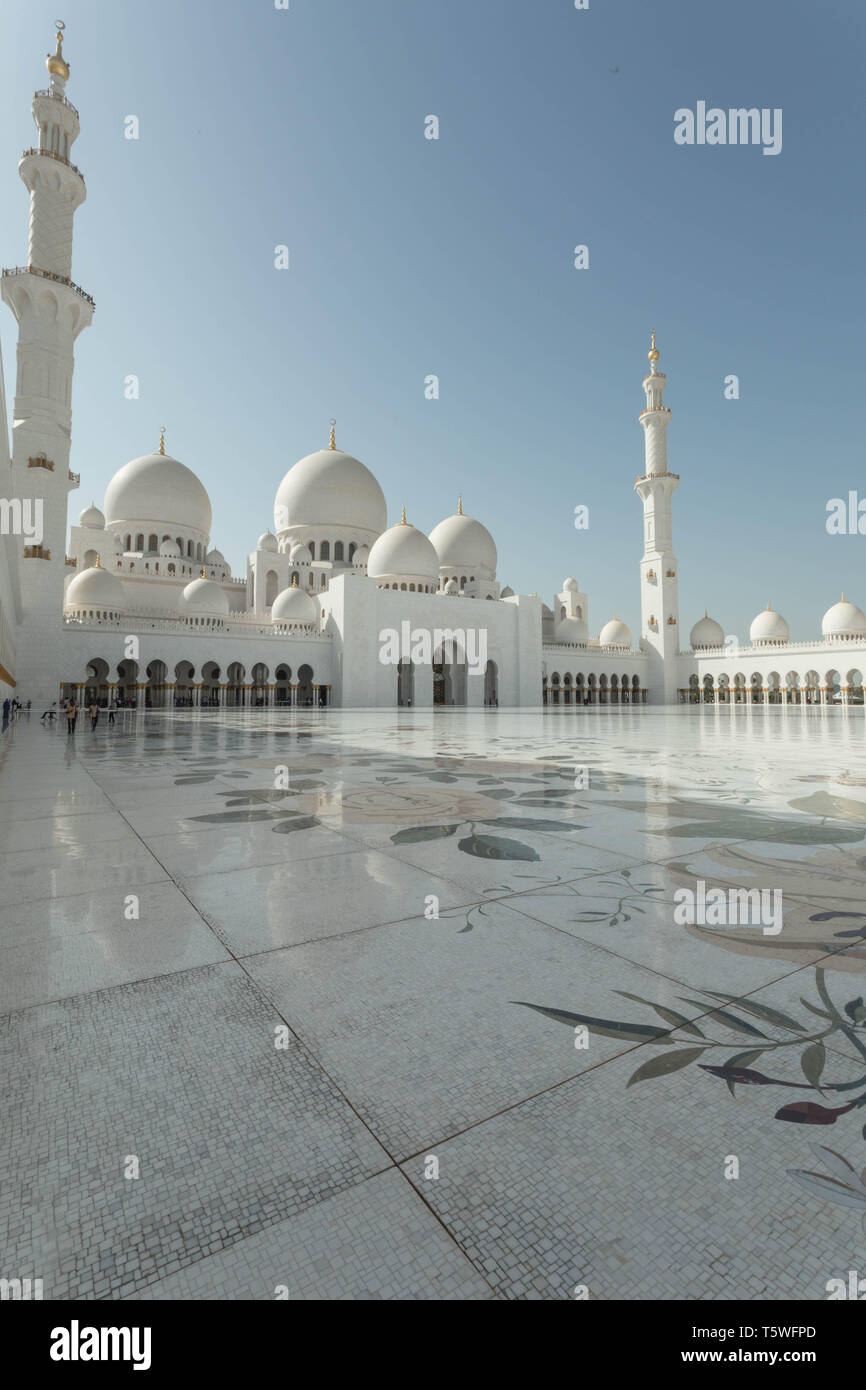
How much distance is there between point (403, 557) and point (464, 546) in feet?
26.8

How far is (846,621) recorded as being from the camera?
115 feet

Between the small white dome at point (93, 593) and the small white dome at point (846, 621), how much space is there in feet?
119

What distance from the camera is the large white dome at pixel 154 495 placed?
105ft

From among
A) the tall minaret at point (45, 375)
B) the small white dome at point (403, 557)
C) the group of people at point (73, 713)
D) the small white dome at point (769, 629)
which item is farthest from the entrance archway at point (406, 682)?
the small white dome at point (769, 629)

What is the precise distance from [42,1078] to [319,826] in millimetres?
2394

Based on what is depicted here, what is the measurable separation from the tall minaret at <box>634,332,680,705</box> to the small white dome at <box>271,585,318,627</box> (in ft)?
69.9

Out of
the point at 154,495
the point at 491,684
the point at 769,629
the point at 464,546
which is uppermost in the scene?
the point at 154,495

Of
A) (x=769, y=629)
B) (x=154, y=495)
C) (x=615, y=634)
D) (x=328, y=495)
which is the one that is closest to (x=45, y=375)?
(x=154, y=495)

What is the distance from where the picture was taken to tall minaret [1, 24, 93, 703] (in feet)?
66.9

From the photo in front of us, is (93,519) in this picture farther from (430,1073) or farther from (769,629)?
(769,629)

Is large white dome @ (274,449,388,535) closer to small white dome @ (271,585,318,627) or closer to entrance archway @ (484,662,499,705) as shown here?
small white dome @ (271,585,318,627)

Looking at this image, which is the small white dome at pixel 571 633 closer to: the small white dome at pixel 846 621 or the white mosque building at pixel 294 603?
the white mosque building at pixel 294 603
